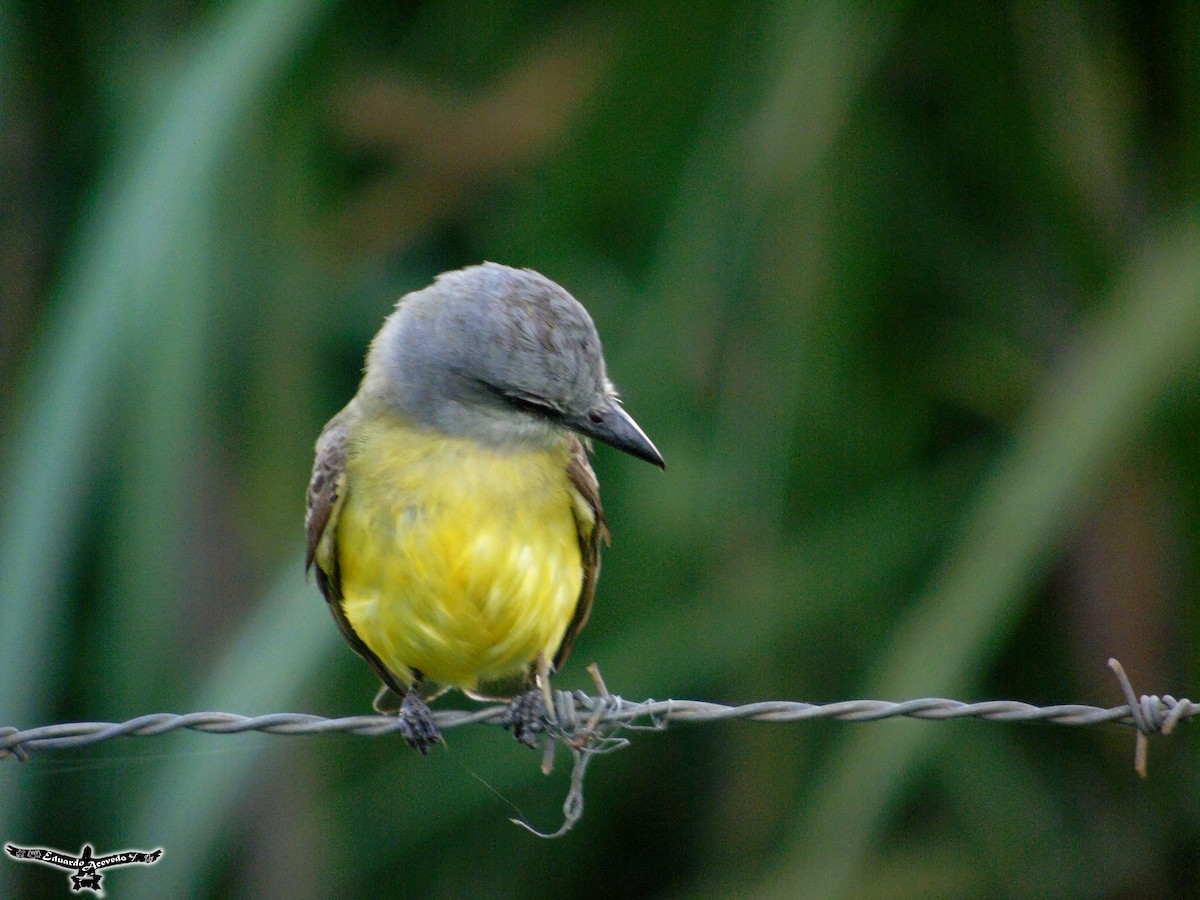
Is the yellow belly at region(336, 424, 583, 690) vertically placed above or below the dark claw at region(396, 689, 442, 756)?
above

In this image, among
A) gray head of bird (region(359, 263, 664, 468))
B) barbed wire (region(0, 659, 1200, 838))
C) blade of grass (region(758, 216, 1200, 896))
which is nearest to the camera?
barbed wire (region(0, 659, 1200, 838))

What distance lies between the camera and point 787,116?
Answer: 4484 millimetres

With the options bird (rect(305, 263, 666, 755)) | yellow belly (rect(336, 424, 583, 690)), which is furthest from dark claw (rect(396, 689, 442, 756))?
yellow belly (rect(336, 424, 583, 690))

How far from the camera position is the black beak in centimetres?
320

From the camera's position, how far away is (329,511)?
11.2 ft

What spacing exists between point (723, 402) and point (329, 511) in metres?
1.60

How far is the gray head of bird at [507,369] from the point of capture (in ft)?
10.4

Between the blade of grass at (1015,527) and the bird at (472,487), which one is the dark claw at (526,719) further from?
the blade of grass at (1015,527)

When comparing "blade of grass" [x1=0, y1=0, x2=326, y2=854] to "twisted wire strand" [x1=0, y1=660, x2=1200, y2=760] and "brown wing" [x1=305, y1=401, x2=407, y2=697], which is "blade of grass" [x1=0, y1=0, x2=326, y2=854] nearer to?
"brown wing" [x1=305, y1=401, x2=407, y2=697]

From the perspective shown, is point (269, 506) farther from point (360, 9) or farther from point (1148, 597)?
point (1148, 597)

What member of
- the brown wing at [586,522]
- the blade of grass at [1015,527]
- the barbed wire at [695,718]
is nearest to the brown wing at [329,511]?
the brown wing at [586,522]

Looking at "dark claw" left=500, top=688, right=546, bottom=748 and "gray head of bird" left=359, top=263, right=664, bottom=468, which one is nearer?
"gray head of bird" left=359, top=263, right=664, bottom=468

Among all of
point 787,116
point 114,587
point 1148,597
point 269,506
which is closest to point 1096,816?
point 1148,597

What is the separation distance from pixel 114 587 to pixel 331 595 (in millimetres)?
1119
